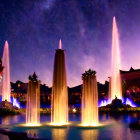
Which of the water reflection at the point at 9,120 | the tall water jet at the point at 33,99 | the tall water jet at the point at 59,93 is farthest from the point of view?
the water reflection at the point at 9,120

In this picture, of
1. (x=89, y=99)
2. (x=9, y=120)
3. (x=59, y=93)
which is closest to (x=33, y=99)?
(x=59, y=93)

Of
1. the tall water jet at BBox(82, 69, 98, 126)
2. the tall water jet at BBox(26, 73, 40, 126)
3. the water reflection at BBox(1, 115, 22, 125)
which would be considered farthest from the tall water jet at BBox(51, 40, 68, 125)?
the water reflection at BBox(1, 115, 22, 125)

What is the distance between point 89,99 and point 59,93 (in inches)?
110

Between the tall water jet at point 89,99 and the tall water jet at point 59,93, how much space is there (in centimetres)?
179

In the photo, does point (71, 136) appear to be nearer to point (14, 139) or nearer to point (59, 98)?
point (14, 139)

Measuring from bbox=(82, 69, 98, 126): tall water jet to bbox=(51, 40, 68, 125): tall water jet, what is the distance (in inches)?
70.5

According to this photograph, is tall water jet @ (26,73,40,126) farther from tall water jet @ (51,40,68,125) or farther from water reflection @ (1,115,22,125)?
tall water jet @ (51,40,68,125)

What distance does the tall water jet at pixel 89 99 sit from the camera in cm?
2067

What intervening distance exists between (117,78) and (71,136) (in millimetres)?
37114

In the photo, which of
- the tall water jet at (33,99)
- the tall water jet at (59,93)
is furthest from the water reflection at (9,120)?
the tall water jet at (59,93)

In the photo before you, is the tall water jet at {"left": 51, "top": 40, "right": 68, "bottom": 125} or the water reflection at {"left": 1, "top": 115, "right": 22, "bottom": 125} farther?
the water reflection at {"left": 1, "top": 115, "right": 22, "bottom": 125}

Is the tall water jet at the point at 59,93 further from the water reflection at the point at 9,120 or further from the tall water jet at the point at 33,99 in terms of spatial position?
the water reflection at the point at 9,120

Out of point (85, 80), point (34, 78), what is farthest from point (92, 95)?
point (34, 78)

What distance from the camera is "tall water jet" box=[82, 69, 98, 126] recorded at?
2067 cm
